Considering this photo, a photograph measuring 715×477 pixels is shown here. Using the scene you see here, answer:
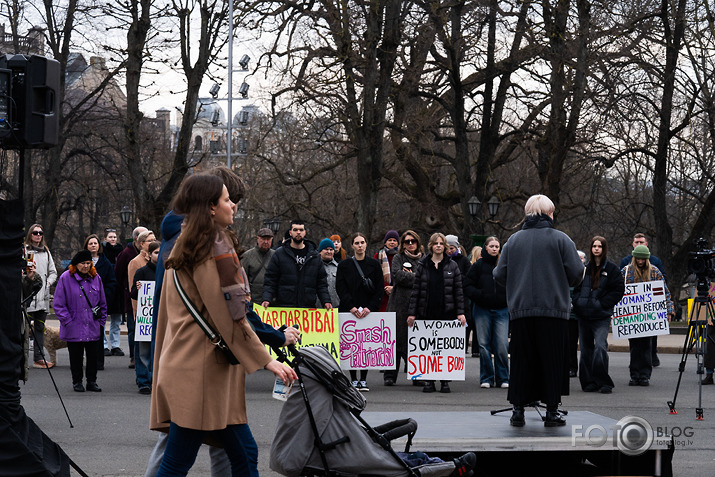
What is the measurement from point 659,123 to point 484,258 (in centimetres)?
2058

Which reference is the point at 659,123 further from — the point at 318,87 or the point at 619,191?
the point at 318,87

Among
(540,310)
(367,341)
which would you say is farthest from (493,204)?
(540,310)

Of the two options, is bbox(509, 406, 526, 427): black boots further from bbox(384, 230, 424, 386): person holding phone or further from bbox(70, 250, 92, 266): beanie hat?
bbox(70, 250, 92, 266): beanie hat

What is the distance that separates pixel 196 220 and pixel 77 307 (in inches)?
323

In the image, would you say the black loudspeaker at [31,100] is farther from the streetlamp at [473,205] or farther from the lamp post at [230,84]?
the streetlamp at [473,205]

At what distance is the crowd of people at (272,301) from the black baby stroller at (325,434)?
39 cm

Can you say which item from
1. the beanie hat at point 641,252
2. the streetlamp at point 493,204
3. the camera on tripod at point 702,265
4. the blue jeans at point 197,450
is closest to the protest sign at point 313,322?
the beanie hat at point 641,252

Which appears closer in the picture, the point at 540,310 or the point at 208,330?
the point at 208,330

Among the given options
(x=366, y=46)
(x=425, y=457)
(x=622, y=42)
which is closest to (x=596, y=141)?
(x=622, y=42)

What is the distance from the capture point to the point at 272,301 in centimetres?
1400

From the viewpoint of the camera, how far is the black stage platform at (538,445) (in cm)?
716

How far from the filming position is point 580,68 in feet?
84.3

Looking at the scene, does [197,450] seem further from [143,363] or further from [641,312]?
[641,312]

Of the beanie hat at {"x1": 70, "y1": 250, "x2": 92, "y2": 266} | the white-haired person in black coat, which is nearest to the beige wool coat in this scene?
the white-haired person in black coat
